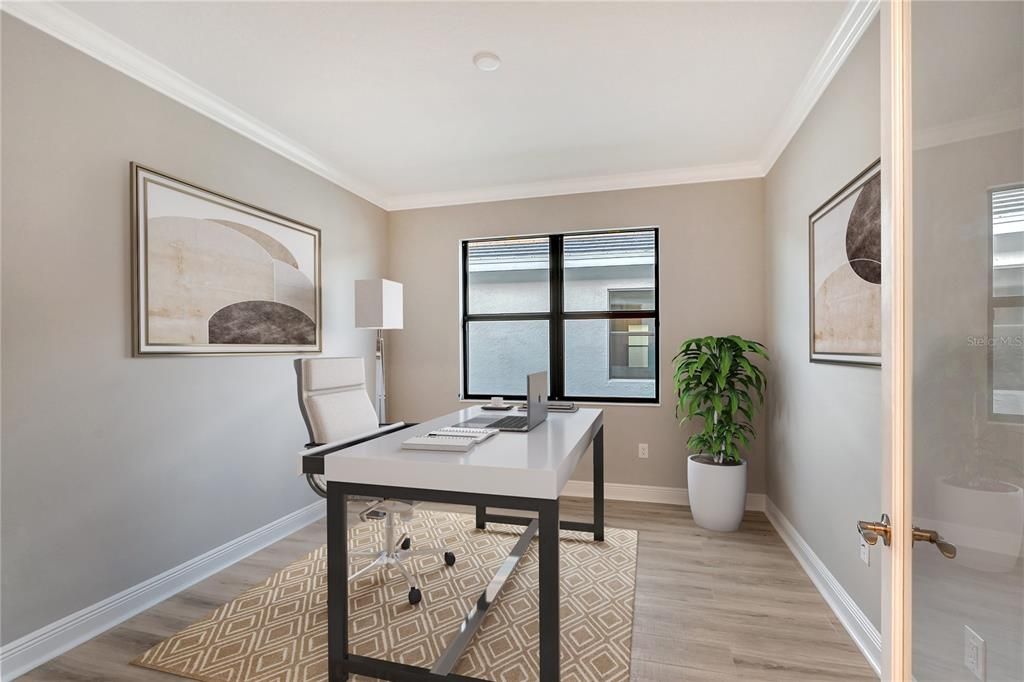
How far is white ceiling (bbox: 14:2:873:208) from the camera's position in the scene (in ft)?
6.24

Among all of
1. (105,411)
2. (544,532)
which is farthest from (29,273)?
(544,532)

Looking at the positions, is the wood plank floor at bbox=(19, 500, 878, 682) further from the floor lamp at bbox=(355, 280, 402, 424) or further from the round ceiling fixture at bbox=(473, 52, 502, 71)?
the round ceiling fixture at bbox=(473, 52, 502, 71)

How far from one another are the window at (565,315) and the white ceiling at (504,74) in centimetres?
76

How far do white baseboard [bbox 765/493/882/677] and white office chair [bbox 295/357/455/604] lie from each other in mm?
1833

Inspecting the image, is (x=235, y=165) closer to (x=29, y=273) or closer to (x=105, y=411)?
(x=29, y=273)

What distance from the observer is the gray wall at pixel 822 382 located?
6.02 feet

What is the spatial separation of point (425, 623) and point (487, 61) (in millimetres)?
2534

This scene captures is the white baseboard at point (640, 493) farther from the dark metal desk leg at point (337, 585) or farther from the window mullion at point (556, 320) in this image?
the dark metal desk leg at point (337, 585)

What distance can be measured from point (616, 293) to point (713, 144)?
4.17 ft

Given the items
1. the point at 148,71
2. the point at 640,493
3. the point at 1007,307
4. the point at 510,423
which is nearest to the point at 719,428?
the point at 640,493

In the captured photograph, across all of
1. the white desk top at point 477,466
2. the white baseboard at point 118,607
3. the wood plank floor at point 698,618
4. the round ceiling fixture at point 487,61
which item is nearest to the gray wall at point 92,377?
the white baseboard at point 118,607

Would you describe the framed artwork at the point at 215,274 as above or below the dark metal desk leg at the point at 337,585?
above

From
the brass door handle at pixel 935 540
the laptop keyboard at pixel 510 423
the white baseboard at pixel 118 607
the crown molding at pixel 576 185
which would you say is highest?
the crown molding at pixel 576 185

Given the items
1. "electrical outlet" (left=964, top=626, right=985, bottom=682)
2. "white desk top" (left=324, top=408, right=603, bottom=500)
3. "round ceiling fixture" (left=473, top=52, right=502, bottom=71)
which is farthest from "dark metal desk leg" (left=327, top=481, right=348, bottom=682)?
"round ceiling fixture" (left=473, top=52, right=502, bottom=71)
